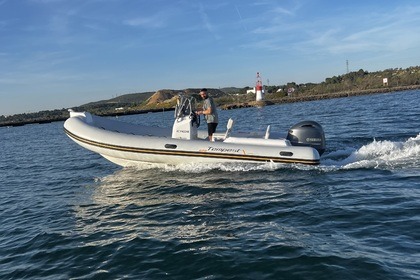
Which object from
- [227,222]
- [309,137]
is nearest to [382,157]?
[309,137]

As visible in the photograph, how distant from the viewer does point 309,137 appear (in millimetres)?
10344

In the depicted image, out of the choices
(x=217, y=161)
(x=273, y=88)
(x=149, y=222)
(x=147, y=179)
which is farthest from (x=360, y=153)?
(x=273, y=88)

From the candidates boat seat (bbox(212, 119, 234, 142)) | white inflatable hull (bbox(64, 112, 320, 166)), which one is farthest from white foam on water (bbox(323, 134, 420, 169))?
boat seat (bbox(212, 119, 234, 142))

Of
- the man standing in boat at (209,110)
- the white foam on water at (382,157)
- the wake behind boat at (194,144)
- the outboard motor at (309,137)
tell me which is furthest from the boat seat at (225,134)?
the white foam on water at (382,157)

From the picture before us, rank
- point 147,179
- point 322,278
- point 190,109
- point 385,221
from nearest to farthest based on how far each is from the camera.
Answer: point 322,278 → point 385,221 → point 147,179 → point 190,109

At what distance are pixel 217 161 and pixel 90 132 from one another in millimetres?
3781

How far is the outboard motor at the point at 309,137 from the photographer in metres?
10.3

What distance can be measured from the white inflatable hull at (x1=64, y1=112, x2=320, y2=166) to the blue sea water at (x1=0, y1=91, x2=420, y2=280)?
235 mm

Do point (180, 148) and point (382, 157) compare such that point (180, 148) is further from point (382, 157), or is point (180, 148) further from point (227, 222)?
point (382, 157)

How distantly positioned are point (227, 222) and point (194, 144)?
4469 millimetres

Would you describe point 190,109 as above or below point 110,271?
above

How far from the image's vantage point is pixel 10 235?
6.94 m

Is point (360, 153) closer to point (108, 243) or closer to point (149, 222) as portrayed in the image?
point (149, 222)

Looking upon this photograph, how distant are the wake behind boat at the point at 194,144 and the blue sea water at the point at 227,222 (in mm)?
270
